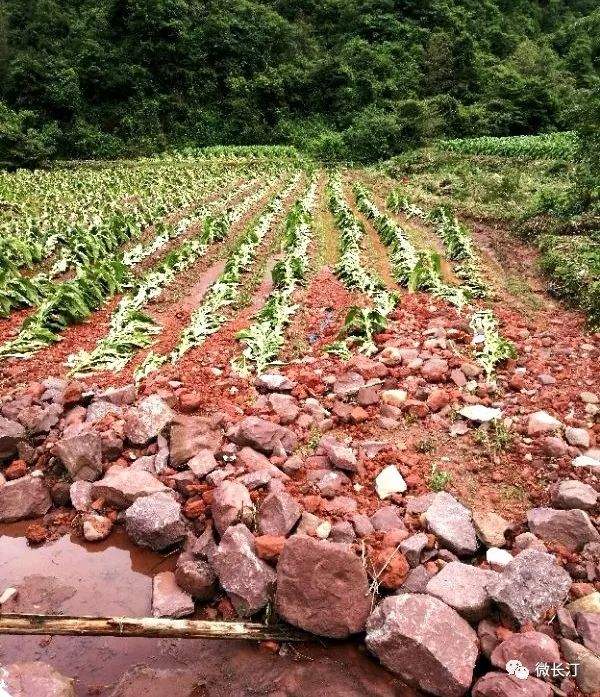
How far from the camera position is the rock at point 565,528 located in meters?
3.66

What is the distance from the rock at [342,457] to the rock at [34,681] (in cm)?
243

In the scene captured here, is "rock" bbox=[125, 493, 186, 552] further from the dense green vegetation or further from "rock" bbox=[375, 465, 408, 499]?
the dense green vegetation

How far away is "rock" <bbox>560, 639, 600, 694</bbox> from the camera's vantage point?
2.83m

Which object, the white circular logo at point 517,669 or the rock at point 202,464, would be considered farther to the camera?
the rock at point 202,464

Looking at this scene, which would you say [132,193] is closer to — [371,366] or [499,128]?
[371,366]

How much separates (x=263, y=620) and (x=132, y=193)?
792 inches

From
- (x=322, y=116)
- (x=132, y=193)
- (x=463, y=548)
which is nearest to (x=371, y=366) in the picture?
(x=463, y=548)

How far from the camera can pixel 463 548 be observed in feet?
12.2

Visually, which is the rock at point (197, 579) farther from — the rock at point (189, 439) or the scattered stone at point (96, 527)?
the rock at point (189, 439)

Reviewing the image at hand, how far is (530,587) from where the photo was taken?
3.19 metres

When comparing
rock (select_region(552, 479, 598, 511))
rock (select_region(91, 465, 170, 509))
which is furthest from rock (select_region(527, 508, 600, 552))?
rock (select_region(91, 465, 170, 509))

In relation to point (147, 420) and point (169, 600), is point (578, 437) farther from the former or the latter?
point (147, 420)

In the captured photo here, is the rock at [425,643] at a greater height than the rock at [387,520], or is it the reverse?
the rock at [387,520]

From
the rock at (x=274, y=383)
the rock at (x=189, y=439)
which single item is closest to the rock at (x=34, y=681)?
the rock at (x=189, y=439)
